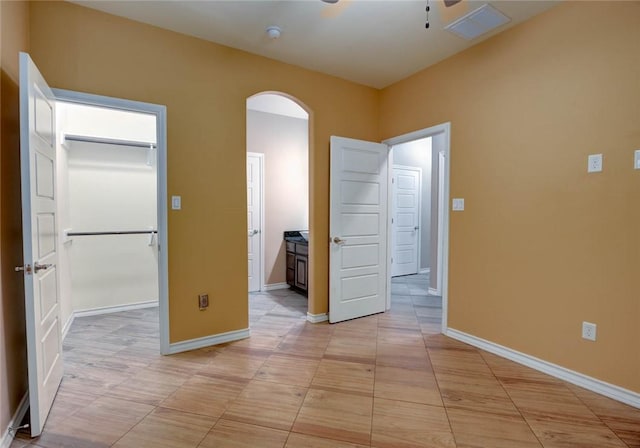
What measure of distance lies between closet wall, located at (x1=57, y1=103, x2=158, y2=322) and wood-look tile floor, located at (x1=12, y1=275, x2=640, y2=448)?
75 centimetres

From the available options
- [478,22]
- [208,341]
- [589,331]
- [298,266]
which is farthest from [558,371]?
[298,266]

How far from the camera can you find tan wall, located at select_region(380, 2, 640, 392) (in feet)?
6.62

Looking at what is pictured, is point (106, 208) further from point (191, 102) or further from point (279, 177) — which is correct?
point (279, 177)

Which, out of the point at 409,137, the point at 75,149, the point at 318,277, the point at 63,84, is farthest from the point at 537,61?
the point at 75,149

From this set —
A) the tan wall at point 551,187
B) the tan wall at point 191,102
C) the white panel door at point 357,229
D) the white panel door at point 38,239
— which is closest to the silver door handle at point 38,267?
the white panel door at point 38,239

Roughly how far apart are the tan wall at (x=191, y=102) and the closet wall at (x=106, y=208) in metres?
1.35

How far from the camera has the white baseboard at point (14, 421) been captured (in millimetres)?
1605

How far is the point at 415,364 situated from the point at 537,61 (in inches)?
101

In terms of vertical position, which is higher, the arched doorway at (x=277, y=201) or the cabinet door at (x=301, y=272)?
the arched doorway at (x=277, y=201)

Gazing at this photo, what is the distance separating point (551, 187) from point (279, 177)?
360 centimetres

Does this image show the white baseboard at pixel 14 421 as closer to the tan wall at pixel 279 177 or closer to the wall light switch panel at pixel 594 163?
the tan wall at pixel 279 177

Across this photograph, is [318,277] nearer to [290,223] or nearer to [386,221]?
[386,221]

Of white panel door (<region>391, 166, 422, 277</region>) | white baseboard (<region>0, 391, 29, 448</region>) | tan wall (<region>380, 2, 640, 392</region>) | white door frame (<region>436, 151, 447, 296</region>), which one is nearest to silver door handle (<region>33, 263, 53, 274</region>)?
white baseboard (<region>0, 391, 29, 448</region>)

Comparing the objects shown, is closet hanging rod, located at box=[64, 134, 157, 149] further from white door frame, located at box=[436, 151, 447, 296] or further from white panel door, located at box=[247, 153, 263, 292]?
white door frame, located at box=[436, 151, 447, 296]
